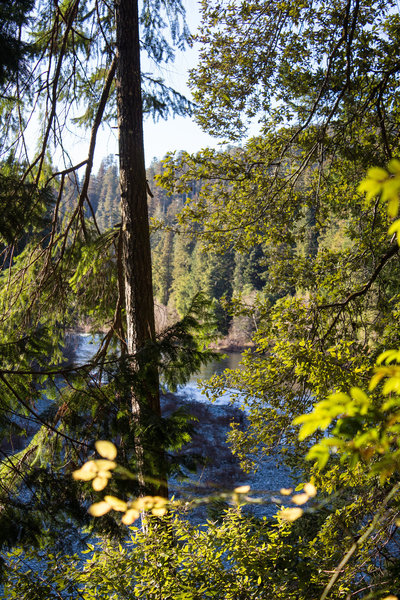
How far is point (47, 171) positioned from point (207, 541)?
3799mm

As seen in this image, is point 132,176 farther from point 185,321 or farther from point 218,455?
point 218,455

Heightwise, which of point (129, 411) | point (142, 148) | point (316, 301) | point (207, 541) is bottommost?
point (207, 541)

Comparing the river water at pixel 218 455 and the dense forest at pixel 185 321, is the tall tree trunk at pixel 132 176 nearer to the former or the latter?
the dense forest at pixel 185 321

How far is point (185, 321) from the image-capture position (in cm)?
298

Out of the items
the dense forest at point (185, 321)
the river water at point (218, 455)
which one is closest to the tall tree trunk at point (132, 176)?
the dense forest at point (185, 321)

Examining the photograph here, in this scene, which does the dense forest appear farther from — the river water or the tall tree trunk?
the river water

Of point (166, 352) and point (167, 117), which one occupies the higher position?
point (167, 117)

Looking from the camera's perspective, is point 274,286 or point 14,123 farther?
point 274,286

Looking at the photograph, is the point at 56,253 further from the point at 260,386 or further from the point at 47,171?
the point at 260,386

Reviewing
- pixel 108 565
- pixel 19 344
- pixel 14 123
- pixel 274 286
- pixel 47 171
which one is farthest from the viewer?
pixel 274 286

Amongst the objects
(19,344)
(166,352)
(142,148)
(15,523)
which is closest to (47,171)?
(142,148)

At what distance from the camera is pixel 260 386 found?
408cm

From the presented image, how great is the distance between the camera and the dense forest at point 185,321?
2562 millimetres

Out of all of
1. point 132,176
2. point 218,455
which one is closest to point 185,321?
point 132,176
